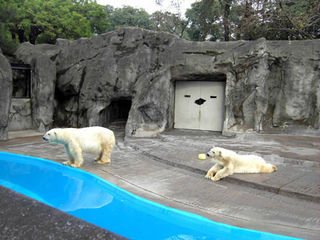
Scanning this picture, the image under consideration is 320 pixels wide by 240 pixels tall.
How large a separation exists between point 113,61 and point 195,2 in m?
12.0

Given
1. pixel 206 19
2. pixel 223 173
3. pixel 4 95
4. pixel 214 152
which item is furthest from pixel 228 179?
pixel 206 19

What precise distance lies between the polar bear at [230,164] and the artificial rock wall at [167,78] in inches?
177

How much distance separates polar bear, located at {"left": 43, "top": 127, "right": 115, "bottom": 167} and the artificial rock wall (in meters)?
3.95

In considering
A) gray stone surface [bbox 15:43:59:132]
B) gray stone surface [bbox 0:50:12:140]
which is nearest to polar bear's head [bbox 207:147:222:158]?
gray stone surface [bbox 0:50:12:140]

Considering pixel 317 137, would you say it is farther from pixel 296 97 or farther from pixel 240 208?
pixel 240 208

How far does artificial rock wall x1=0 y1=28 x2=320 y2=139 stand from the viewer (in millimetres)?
10617

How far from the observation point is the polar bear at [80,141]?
6.88m

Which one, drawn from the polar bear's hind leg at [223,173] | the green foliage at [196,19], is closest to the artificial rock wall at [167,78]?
the green foliage at [196,19]

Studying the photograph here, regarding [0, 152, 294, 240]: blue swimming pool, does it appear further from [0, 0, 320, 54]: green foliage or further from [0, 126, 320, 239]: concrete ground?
[0, 0, 320, 54]: green foliage

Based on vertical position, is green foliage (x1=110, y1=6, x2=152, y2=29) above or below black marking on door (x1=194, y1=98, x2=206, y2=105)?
above

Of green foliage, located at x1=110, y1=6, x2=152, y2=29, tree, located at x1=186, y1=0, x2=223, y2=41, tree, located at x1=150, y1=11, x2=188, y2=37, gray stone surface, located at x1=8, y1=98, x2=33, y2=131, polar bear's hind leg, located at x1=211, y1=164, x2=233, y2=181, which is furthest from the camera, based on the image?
green foliage, located at x1=110, y1=6, x2=152, y2=29

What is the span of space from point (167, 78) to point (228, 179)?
20.7ft

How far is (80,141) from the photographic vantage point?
7012 millimetres

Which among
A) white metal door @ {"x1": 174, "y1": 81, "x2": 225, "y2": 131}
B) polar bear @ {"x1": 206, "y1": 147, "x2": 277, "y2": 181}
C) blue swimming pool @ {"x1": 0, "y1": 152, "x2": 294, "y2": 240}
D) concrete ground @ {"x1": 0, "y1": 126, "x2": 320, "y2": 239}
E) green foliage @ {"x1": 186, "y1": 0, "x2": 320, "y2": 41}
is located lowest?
blue swimming pool @ {"x1": 0, "y1": 152, "x2": 294, "y2": 240}
